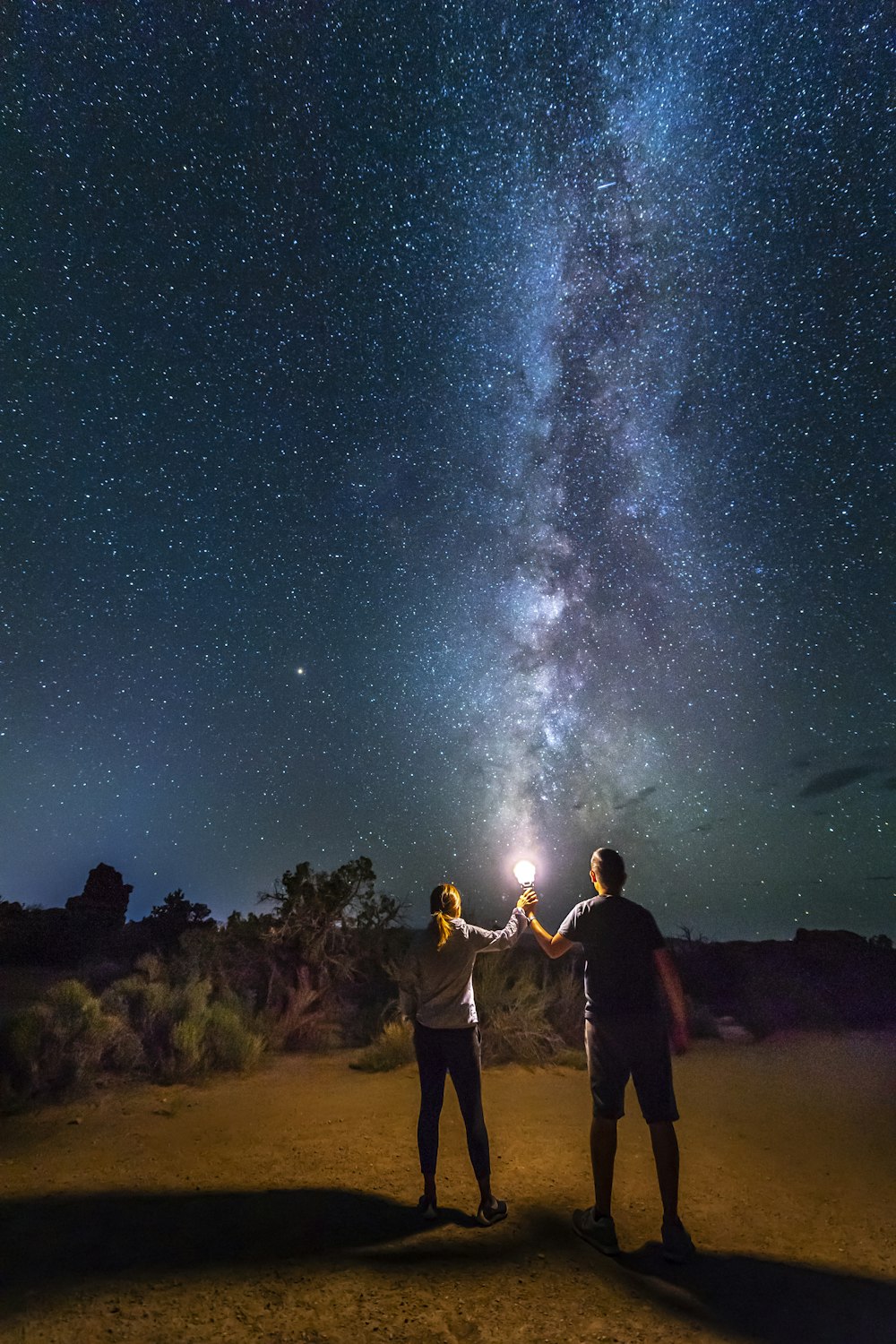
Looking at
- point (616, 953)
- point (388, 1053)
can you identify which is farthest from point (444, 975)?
point (388, 1053)

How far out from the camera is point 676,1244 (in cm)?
433

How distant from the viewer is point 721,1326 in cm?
368

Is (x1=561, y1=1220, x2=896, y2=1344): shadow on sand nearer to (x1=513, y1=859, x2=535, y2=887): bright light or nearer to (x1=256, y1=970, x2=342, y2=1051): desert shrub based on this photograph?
(x1=513, y1=859, x2=535, y2=887): bright light

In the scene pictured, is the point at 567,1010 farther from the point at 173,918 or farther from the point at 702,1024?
the point at 173,918

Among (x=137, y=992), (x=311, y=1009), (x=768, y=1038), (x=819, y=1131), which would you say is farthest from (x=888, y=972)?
(x=137, y=992)

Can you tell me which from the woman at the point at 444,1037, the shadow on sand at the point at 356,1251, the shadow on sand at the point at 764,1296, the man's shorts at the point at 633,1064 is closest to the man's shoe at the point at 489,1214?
the woman at the point at 444,1037

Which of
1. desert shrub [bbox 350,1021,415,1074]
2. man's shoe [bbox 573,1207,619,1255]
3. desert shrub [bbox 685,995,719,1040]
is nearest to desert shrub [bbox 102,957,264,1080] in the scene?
desert shrub [bbox 350,1021,415,1074]

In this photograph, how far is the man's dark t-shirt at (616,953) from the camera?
14.5 feet

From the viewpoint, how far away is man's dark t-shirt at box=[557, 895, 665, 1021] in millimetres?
4426

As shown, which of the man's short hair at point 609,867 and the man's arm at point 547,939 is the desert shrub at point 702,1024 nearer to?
the man's arm at point 547,939

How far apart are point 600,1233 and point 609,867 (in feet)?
7.26

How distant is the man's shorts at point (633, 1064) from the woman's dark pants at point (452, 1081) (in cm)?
78

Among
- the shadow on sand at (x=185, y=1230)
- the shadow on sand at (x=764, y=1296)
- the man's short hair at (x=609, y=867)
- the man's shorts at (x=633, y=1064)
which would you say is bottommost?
the shadow on sand at (x=185, y=1230)

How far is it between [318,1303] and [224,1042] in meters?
6.76
